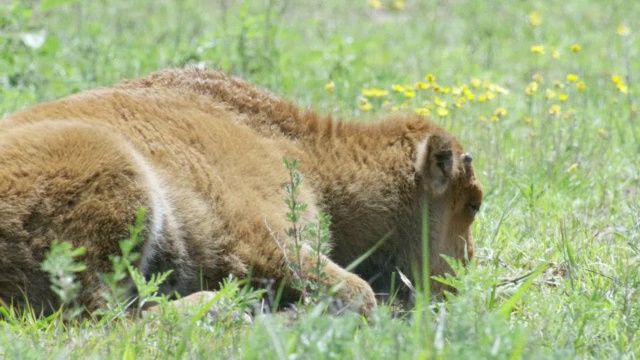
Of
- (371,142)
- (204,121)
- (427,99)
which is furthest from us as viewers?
(427,99)

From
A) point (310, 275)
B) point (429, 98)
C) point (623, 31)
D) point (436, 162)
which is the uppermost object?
point (623, 31)

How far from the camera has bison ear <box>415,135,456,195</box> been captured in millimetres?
5344

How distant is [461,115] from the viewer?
8.31m

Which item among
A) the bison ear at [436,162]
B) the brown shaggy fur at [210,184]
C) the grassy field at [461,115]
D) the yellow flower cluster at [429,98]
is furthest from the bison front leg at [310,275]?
the yellow flower cluster at [429,98]

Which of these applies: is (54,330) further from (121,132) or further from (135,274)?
(121,132)

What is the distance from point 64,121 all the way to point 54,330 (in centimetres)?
107

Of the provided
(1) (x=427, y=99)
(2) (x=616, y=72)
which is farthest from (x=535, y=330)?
(2) (x=616, y=72)

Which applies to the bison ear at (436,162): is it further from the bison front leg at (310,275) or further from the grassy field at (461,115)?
the bison front leg at (310,275)

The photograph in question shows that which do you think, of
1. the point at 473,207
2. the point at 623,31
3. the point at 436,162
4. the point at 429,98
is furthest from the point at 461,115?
the point at 436,162

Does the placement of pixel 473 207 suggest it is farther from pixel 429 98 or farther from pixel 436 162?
pixel 429 98

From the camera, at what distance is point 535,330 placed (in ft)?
13.9

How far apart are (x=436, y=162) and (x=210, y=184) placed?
3.85ft

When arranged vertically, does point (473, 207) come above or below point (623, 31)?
below

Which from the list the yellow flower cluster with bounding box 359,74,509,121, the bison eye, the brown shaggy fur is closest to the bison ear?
the brown shaggy fur
